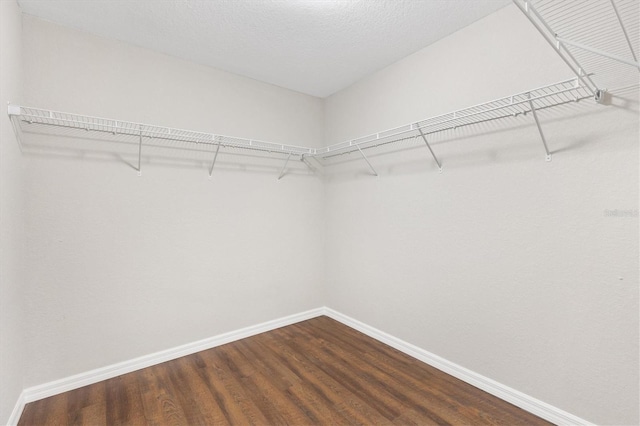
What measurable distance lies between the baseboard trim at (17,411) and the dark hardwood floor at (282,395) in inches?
1.5

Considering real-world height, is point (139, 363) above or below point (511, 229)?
below

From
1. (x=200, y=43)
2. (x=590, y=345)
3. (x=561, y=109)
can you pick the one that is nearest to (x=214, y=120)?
(x=200, y=43)

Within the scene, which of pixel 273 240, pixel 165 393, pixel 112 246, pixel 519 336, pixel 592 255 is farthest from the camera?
pixel 273 240

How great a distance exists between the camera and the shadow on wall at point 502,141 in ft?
4.85

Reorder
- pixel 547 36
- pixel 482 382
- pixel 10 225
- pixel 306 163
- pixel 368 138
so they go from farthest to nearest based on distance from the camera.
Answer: pixel 306 163, pixel 368 138, pixel 482 382, pixel 10 225, pixel 547 36

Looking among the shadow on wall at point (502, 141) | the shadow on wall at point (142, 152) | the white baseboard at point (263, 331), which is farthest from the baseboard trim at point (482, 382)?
the shadow on wall at point (142, 152)

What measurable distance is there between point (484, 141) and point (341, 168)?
1.45 meters

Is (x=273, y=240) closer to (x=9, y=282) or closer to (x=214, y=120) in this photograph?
(x=214, y=120)

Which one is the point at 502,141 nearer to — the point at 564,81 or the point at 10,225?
the point at 564,81

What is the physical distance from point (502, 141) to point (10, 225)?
2909 millimetres

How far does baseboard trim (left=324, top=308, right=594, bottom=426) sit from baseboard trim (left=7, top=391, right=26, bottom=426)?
95.4 inches

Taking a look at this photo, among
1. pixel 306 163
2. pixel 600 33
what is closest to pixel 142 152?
pixel 306 163

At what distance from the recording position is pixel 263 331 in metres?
2.79

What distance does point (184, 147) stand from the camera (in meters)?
2.40
